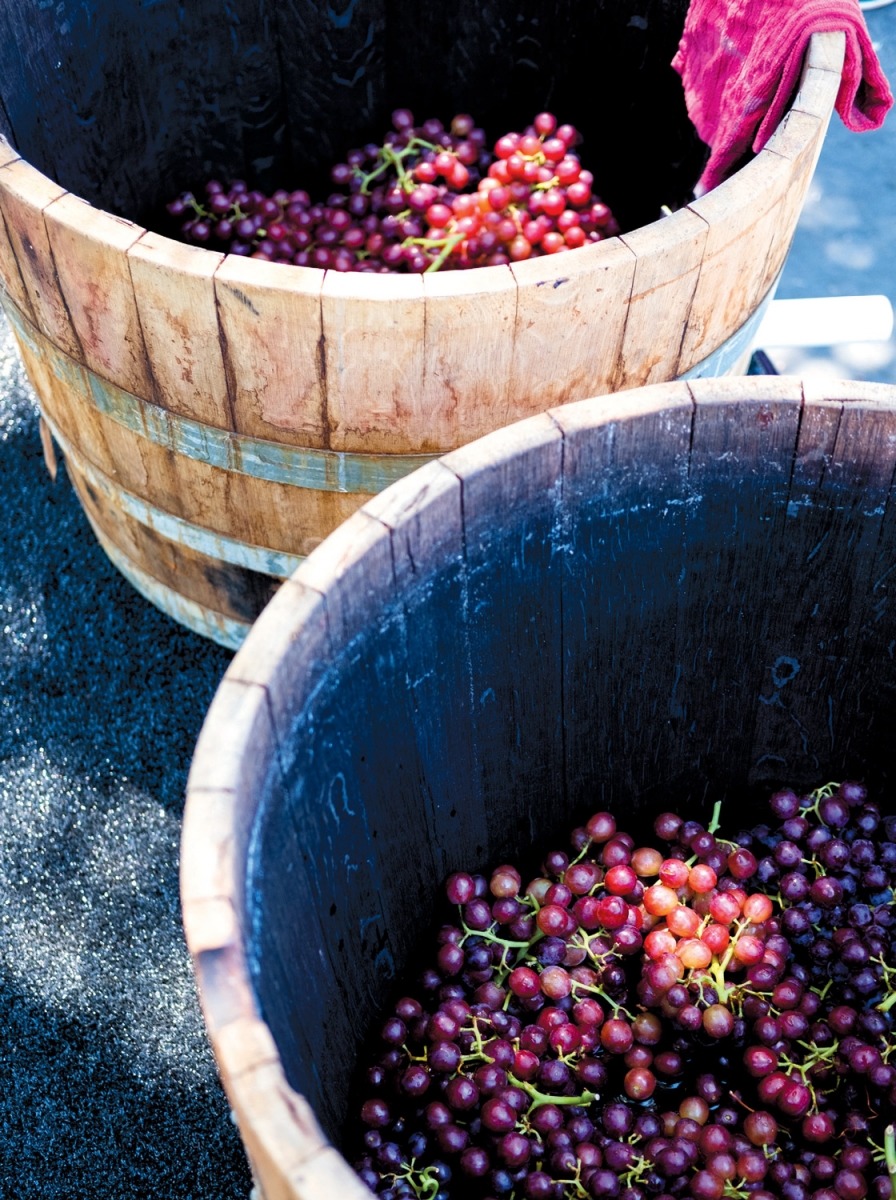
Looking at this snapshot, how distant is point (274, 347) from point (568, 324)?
330 millimetres

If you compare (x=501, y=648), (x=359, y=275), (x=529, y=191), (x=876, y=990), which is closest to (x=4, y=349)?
(x=529, y=191)

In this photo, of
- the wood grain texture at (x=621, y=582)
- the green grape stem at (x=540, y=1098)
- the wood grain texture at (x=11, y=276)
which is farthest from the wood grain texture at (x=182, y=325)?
the green grape stem at (x=540, y=1098)

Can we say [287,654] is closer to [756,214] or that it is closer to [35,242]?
[35,242]

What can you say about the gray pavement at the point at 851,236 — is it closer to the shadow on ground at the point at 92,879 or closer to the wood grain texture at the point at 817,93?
the wood grain texture at the point at 817,93

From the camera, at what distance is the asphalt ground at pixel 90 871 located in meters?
1.53

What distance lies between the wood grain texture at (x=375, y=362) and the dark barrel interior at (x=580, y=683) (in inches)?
10.2

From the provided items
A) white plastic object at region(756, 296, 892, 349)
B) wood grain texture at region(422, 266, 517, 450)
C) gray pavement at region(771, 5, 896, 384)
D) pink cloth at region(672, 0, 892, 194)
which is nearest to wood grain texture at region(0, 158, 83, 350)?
wood grain texture at region(422, 266, 517, 450)

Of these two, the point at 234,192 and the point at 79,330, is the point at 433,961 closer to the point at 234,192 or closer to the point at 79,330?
the point at 79,330

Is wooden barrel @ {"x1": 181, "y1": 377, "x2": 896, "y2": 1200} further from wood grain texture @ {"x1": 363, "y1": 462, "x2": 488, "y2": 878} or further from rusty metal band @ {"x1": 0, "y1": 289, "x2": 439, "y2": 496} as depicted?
rusty metal band @ {"x1": 0, "y1": 289, "x2": 439, "y2": 496}

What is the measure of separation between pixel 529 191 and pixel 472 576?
109 cm

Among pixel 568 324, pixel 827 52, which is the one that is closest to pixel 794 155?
pixel 827 52

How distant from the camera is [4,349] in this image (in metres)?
2.48

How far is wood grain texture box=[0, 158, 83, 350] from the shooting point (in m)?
1.31

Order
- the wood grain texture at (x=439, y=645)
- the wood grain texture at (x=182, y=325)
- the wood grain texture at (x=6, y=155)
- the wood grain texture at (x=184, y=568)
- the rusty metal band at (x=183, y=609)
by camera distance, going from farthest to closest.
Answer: the rusty metal band at (x=183, y=609)
the wood grain texture at (x=184, y=568)
the wood grain texture at (x=6, y=155)
the wood grain texture at (x=182, y=325)
the wood grain texture at (x=439, y=645)
